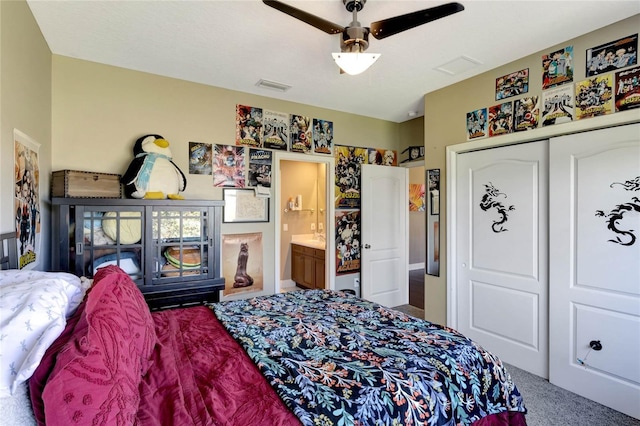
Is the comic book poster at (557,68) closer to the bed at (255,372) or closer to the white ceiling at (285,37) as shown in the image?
the white ceiling at (285,37)

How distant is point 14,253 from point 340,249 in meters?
3.12

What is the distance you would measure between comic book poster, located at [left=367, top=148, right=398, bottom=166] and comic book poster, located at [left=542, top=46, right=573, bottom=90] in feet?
6.92

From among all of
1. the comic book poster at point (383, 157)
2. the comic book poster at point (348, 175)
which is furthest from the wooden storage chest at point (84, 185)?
the comic book poster at point (383, 157)

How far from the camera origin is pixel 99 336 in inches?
35.5

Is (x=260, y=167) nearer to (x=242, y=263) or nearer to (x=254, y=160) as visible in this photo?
(x=254, y=160)

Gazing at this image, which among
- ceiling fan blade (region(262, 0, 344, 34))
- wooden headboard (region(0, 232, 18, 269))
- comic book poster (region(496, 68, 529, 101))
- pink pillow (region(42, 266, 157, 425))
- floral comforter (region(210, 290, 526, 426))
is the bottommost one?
floral comforter (region(210, 290, 526, 426))

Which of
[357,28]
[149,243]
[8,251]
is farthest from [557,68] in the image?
[8,251]

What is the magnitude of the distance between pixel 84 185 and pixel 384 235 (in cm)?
336

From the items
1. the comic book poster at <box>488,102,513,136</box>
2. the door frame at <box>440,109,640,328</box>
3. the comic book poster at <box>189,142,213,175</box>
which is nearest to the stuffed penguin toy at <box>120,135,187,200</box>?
the comic book poster at <box>189,142,213,175</box>

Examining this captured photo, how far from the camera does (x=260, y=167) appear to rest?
11.5 ft

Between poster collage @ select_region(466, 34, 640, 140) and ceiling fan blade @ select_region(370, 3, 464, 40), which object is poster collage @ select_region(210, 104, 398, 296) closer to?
poster collage @ select_region(466, 34, 640, 140)

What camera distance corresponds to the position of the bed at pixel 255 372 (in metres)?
0.79

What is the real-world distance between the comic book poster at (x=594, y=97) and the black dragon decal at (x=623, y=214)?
542 mm

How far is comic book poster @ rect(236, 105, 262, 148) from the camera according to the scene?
3359 mm
